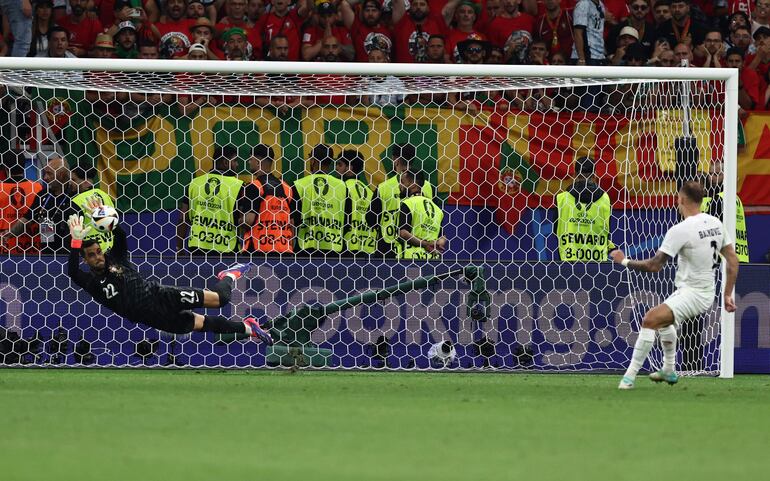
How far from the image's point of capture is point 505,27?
17844 mm

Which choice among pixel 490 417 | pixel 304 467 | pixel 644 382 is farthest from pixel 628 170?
pixel 304 467

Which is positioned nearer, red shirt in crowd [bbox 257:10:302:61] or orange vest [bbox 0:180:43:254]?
orange vest [bbox 0:180:43:254]

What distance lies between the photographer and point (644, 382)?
1225cm

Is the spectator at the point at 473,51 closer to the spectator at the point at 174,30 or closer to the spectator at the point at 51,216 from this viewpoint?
the spectator at the point at 174,30

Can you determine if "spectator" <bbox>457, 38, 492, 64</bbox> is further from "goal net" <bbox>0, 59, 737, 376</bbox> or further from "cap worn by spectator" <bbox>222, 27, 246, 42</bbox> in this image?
"cap worn by spectator" <bbox>222, 27, 246, 42</bbox>

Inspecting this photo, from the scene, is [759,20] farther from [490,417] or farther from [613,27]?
[490,417]

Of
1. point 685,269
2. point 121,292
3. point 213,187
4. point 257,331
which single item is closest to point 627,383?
point 685,269

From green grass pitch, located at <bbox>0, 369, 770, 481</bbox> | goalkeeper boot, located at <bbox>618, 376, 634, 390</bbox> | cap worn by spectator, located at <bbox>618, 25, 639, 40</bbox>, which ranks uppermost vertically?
cap worn by spectator, located at <bbox>618, 25, 639, 40</bbox>

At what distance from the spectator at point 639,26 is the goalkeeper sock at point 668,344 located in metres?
7.29

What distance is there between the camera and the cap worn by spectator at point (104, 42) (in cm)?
1587

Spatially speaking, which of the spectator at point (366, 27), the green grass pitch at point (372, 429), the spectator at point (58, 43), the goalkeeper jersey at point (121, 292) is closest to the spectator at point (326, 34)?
the spectator at point (366, 27)

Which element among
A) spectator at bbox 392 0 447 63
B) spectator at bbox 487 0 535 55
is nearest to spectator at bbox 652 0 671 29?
spectator at bbox 487 0 535 55

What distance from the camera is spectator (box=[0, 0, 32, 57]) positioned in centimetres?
1645

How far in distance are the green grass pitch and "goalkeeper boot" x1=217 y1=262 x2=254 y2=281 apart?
1.18m
